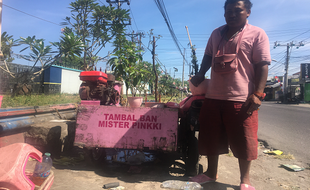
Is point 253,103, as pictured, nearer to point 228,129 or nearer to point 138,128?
point 228,129

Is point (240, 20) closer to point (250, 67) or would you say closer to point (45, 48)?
point (250, 67)

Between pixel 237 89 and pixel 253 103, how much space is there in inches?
7.8

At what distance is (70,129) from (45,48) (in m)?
4.54

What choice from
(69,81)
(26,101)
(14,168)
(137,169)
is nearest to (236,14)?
(137,169)

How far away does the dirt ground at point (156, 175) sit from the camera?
208cm

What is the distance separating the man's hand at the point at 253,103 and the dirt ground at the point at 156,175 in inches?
36.2

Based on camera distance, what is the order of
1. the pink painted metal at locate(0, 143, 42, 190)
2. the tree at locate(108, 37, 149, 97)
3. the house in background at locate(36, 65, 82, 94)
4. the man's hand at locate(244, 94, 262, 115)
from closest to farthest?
the pink painted metal at locate(0, 143, 42, 190), the man's hand at locate(244, 94, 262, 115), the tree at locate(108, 37, 149, 97), the house in background at locate(36, 65, 82, 94)

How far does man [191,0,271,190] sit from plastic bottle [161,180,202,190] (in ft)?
0.42

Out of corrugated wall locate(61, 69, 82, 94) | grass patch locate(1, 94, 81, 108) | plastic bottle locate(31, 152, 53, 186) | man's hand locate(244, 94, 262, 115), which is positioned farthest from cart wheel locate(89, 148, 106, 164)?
corrugated wall locate(61, 69, 82, 94)

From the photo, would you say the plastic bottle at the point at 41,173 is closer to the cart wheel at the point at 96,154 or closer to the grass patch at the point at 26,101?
the cart wheel at the point at 96,154

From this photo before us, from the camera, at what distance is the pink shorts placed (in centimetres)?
177

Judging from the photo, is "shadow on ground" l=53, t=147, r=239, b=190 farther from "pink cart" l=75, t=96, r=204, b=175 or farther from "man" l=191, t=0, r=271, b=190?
"man" l=191, t=0, r=271, b=190

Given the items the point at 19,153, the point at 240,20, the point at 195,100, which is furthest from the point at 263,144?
the point at 19,153

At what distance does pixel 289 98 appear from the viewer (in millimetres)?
21734
